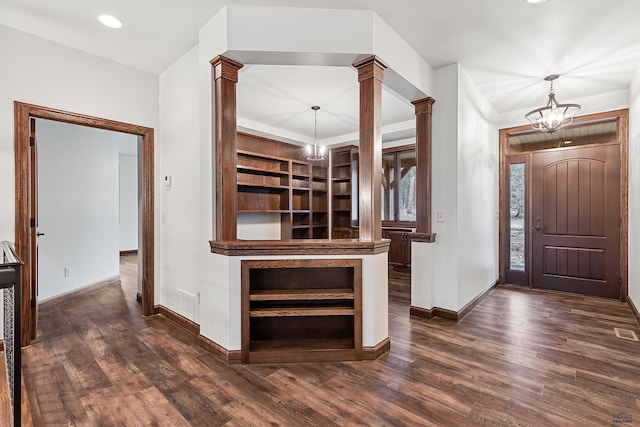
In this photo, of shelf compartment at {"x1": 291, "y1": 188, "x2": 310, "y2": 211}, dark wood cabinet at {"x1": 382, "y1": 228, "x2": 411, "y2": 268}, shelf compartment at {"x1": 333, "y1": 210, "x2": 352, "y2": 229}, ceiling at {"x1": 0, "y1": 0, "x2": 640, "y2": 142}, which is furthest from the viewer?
shelf compartment at {"x1": 333, "y1": 210, "x2": 352, "y2": 229}

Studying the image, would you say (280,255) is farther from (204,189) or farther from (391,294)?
(391,294)

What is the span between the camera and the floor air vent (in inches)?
113

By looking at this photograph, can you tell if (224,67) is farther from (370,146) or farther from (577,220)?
(577,220)

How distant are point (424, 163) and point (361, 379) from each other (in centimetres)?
228

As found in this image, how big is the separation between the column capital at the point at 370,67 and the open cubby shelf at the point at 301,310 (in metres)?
1.47

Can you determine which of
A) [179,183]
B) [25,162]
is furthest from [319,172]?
[25,162]

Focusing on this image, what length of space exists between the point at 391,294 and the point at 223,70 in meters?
3.43

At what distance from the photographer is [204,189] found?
105 inches

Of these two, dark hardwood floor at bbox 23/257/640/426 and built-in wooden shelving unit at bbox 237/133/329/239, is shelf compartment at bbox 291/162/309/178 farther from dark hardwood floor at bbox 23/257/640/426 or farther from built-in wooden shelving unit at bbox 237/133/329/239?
dark hardwood floor at bbox 23/257/640/426

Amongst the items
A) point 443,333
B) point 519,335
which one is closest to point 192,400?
point 443,333

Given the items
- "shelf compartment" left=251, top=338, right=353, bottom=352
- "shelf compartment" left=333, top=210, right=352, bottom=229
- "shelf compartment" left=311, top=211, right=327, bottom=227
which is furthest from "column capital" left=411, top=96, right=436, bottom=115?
"shelf compartment" left=311, top=211, right=327, bottom=227

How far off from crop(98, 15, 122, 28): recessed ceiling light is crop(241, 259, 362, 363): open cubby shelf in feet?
7.18

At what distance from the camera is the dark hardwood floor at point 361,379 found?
5.95ft

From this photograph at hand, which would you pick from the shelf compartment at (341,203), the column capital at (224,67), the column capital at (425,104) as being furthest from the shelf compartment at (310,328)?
the shelf compartment at (341,203)
